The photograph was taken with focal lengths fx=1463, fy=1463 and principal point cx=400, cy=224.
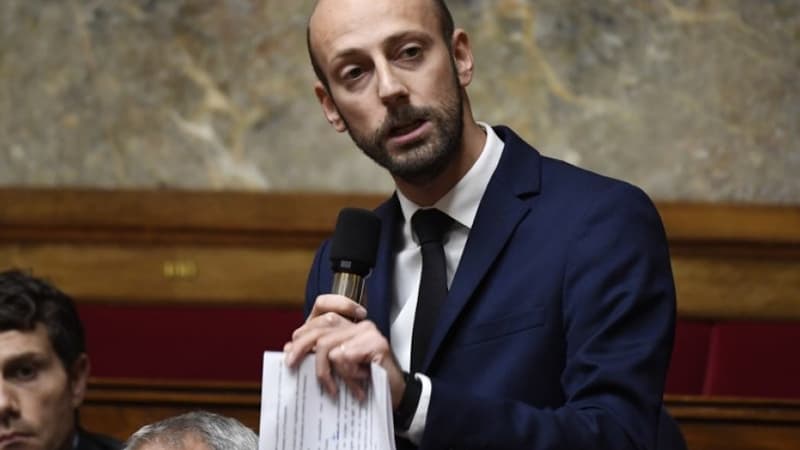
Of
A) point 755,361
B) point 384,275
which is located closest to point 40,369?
point 384,275

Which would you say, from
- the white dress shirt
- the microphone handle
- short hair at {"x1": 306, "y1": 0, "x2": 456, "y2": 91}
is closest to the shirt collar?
the white dress shirt

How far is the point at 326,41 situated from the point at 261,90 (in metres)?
0.91

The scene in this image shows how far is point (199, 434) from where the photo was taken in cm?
111

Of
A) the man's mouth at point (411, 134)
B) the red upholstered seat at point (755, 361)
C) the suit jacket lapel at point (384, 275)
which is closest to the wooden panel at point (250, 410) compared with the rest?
the red upholstered seat at point (755, 361)

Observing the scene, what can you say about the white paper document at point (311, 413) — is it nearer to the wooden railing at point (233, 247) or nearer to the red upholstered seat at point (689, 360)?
the red upholstered seat at point (689, 360)

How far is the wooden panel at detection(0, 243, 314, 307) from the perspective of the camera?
202cm

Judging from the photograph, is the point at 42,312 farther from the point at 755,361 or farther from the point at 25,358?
the point at 755,361

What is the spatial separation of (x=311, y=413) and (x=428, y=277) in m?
0.23

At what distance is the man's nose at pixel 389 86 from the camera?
1093mm

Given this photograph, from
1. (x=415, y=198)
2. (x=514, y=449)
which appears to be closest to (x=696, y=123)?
(x=415, y=198)

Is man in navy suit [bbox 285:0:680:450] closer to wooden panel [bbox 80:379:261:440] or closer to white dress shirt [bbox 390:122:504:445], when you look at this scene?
white dress shirt [bbox 390:122:504:445]

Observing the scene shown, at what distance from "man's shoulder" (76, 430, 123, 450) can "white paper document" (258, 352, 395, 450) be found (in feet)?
2.17

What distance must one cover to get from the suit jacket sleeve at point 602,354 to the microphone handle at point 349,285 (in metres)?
0.08

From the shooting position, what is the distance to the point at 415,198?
118 cm
